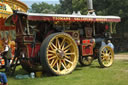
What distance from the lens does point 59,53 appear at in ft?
24.5

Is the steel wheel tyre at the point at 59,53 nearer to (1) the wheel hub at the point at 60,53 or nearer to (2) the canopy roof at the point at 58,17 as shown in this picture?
(1) the wheel hub at the point at 60,53

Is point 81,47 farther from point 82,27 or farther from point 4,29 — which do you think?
point 4,29

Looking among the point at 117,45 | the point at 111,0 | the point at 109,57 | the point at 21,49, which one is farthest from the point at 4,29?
the point at 117,45

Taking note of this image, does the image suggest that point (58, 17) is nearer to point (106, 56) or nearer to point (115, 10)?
point (106, 56)

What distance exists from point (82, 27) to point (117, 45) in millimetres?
15744

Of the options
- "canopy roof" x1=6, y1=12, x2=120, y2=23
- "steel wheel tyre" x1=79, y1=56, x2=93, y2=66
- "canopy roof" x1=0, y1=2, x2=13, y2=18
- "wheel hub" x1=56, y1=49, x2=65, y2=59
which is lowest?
"steel wheel tyre" x1=79, y1=56, x2=93, y2=66

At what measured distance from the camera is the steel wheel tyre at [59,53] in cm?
696

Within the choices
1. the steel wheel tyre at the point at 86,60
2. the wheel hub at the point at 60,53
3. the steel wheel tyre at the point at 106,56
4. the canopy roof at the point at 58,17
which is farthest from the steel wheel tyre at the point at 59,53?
the steel wheel tyre at the point at 86,60

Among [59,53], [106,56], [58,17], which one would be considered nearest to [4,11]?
[58,17]

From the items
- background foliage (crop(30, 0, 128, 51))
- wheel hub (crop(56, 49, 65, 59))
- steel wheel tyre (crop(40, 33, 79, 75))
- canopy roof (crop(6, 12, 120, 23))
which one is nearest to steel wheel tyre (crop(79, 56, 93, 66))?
steel wheel tyre (crop(40, 33, 79, 75))

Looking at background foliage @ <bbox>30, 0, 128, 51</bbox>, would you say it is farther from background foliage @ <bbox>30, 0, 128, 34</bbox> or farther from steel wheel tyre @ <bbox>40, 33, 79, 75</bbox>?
steel wheel tyre @ <bbox>40, 33, 79, 75</bbox>

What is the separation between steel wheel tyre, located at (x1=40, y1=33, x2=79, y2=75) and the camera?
6965 millimetres

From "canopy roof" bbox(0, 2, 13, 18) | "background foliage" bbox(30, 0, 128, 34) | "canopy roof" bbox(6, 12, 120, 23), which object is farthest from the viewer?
"background foliage" bbox(30, 0, 128, 34)

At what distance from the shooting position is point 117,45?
23906mm
